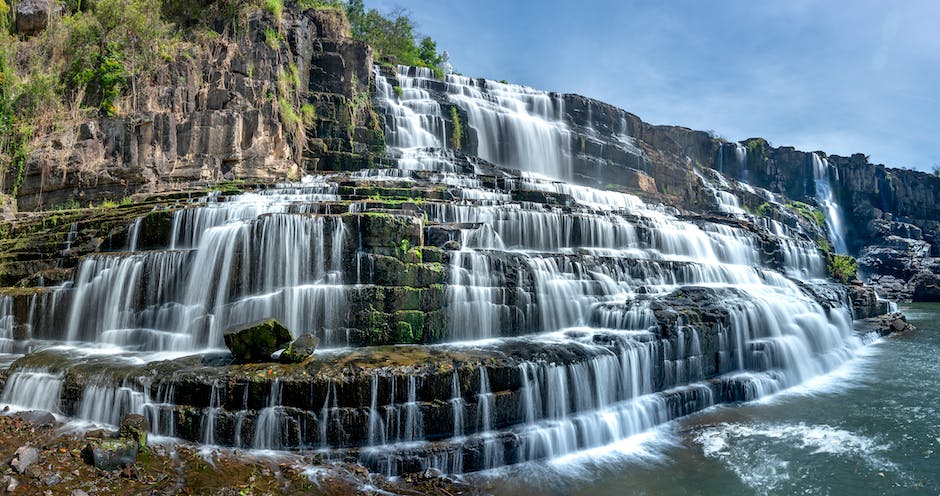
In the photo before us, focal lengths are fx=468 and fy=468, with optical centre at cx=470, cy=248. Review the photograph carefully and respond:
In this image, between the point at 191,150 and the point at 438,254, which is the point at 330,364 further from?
the point at 191,150

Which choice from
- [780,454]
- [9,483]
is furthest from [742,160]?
[9,483]

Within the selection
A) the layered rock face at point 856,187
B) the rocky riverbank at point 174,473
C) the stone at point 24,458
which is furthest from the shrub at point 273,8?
the layered rock face at point 856,187

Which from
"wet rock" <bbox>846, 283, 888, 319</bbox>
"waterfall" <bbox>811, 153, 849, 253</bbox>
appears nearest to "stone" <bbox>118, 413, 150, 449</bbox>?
"wet rock" <bbox>846, 283, 888, 319</bbox>

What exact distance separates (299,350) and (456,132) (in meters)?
20.7

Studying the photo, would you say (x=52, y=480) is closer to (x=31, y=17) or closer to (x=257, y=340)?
(x=257, y=340)

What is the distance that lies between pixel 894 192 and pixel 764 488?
56522mm

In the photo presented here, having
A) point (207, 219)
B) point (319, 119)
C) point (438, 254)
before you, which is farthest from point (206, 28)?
point (438, 254)

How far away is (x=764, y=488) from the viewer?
6.82 m

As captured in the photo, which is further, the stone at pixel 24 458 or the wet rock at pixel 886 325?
the wet rock at pixel 886 325

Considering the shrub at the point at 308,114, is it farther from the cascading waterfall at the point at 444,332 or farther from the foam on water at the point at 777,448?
the foam on water at the point at 777,448

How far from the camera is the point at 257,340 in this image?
306 inches

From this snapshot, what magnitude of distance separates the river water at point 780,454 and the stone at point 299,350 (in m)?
3.48

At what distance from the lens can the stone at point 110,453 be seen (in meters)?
5.81

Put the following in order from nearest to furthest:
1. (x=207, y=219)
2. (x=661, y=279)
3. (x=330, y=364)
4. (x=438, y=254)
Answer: (x=330, y=364) < (x=438, y=254) < (x=207, y=219) < (x=661, y=279)
